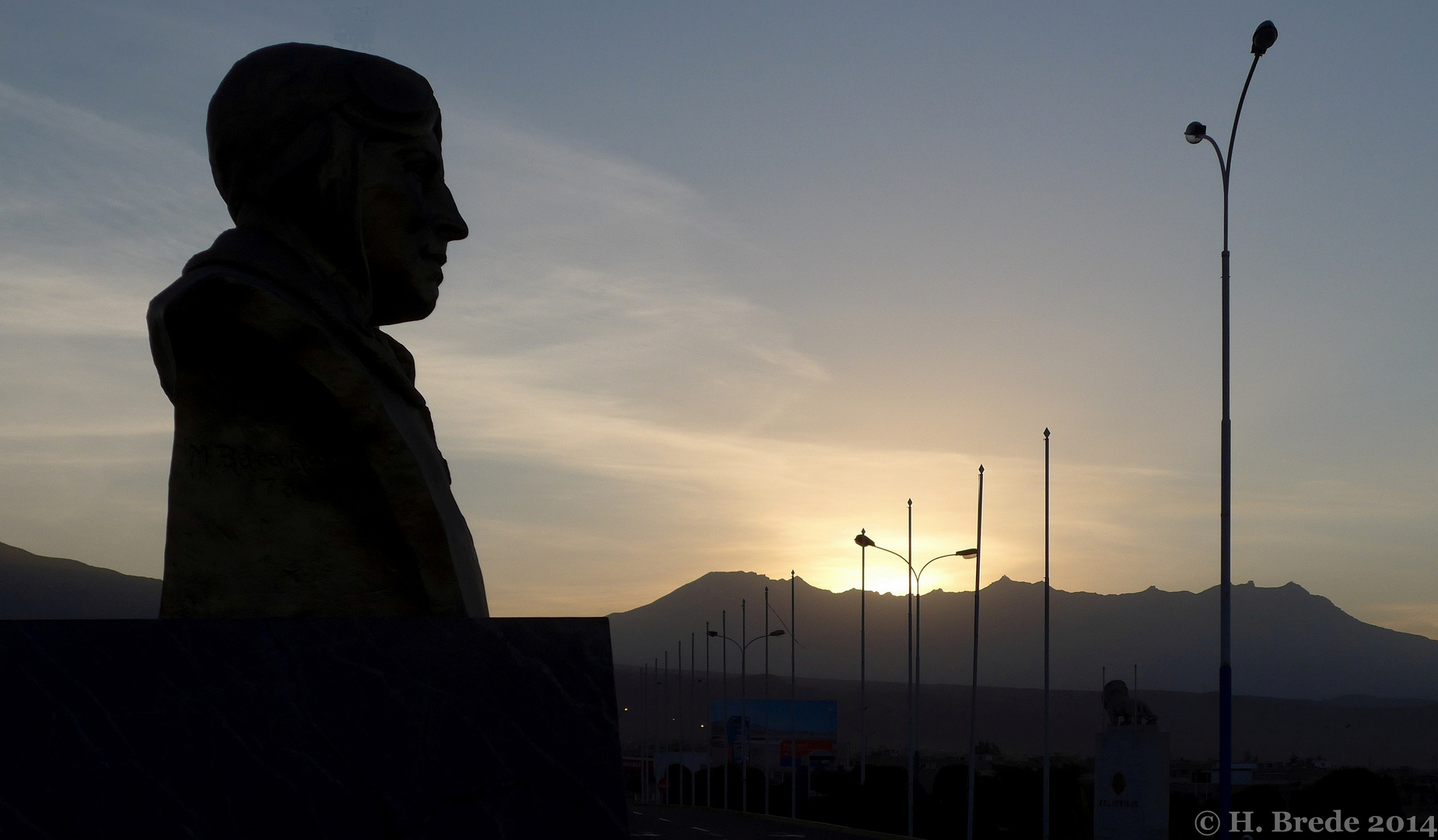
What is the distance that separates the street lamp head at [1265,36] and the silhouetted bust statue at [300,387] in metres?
12.9

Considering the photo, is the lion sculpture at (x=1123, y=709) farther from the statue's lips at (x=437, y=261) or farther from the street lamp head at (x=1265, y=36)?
the statue's lips at (x=437, y=261)

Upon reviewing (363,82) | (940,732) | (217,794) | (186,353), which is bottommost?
(940,732)

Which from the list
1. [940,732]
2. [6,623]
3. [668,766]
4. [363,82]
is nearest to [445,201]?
[363,82]

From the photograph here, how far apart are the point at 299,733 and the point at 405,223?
2.59 meters

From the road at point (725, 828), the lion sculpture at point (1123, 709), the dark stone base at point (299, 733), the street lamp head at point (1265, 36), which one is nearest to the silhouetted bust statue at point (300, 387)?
the dark stone base at point (299, 733)

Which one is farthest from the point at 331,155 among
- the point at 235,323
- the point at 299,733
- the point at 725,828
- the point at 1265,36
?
the point at 725,828

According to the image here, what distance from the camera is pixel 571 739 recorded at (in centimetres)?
517

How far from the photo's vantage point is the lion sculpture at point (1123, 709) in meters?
27.3

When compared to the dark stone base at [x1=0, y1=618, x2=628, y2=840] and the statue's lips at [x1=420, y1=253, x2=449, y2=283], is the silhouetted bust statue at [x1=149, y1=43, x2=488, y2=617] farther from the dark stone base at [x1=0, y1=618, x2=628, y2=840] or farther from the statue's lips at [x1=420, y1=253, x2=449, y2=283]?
the dark stone base at [x1=0, y1=618, x2=628, y2=840]

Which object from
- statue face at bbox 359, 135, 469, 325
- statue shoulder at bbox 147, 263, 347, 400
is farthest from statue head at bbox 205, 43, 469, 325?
statue shoulder at bbox 147, 263, 347, 400

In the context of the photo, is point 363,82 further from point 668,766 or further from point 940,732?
point 940,732

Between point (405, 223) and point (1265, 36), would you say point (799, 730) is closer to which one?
point (1265, 36)

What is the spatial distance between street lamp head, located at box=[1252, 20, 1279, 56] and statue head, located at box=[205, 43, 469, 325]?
12.8 meters

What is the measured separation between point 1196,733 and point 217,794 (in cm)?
14794
